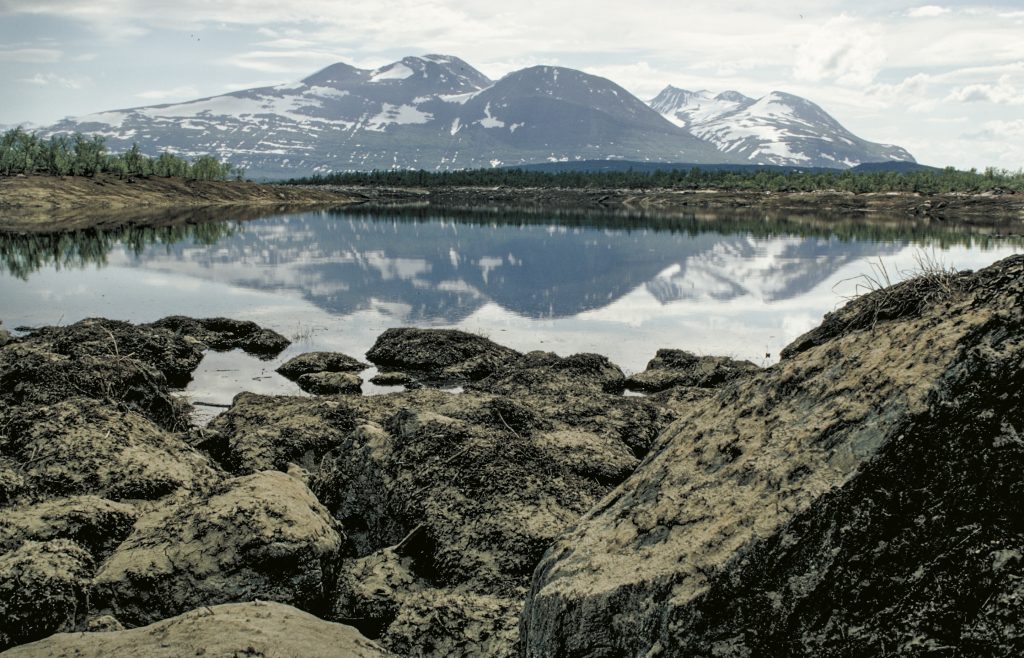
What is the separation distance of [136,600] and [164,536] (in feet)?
2.24

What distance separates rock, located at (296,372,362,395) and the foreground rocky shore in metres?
9.03

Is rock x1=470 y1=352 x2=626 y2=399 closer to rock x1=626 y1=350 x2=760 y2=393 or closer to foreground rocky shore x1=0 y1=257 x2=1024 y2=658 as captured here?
rock x1=626 y1=350 x2=760 y2=393

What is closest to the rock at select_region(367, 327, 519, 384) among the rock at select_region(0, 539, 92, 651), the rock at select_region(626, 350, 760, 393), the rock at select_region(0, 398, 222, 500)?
the rock at select_region(626, 350, 760, 393)

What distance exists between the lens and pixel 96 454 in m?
9.87

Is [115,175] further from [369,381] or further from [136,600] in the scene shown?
[136,600]

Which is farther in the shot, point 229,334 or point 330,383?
point 229,334

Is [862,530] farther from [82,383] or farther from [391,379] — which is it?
[391,379]

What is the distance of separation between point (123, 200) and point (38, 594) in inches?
5646

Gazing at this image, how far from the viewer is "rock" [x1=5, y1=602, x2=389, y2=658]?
5.36 meters

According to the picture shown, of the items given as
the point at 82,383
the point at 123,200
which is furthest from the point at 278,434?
the point at 123,200

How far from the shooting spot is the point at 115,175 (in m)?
156

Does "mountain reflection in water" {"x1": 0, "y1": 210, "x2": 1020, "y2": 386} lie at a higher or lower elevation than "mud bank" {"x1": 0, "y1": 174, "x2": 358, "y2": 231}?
lower

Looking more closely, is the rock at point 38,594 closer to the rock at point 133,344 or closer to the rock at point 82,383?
the rock at point 82,383

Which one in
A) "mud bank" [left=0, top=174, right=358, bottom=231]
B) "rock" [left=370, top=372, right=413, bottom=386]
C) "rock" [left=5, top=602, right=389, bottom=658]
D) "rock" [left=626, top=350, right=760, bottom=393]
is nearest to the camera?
"rock" [left=5, top=602, right=389, bottom=658]
